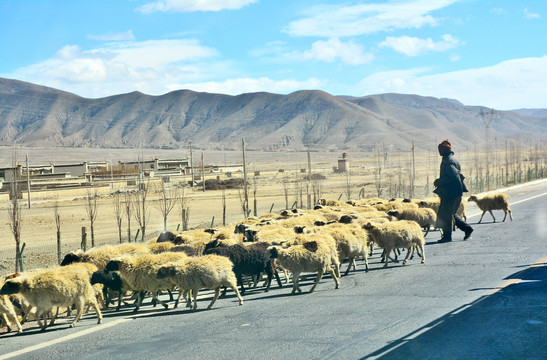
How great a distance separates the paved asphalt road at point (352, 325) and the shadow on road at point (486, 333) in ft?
0.04

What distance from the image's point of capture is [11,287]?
31.1 ft

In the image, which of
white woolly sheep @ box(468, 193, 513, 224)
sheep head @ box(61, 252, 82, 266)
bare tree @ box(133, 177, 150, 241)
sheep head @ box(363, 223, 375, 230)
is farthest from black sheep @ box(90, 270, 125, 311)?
white woolly sheep @ box(468, 193, 513, 224)

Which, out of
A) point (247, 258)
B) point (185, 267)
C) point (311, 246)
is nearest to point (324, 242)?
point (311, 246)

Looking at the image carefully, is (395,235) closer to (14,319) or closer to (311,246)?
(311,246)

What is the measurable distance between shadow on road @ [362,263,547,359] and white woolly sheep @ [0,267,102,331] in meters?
5.61

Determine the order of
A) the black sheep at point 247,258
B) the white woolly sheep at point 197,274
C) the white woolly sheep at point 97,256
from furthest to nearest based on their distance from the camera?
the white woolly sheep at point 97,256
the black sheep at point 247,258
the white woolly sheep at point 197,274

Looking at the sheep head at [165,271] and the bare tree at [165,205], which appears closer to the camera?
the sheep head at [165,271]

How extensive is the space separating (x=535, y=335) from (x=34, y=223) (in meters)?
32.5

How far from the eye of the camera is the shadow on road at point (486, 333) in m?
6.85

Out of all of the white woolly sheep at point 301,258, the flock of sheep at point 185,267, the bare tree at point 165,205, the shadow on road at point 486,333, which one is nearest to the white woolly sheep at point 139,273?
the flock of sheep at point 185,267

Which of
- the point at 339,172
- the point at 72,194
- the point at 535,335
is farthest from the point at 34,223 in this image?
the point at 339,172

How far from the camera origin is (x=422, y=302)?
31.3 feet

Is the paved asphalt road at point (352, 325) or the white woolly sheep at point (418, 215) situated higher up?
the white woolly sheep at point (418, 215)

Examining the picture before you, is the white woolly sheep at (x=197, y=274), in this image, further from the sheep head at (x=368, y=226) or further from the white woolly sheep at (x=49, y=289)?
the sheep head at (x=368, y=226)
